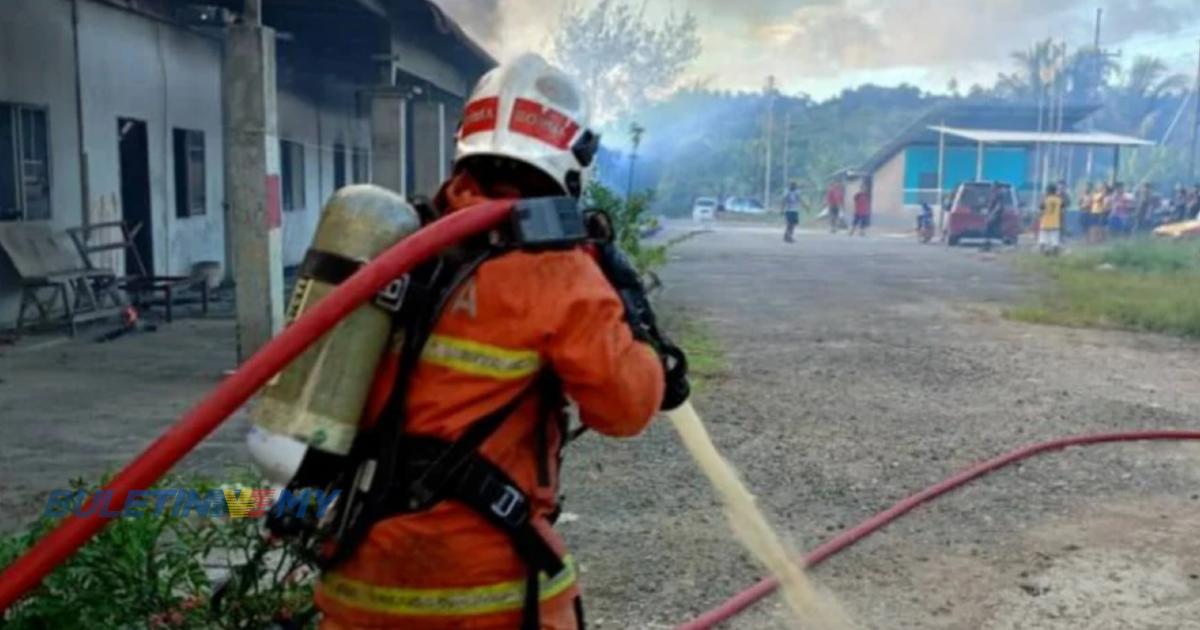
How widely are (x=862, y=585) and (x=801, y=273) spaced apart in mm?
13749

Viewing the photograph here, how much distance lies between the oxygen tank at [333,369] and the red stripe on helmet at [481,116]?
22 centimetres

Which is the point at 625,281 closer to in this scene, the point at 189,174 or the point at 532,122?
the point at 532,122

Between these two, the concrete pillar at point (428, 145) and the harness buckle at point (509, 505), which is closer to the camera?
the harness buckle at point (509, 505)

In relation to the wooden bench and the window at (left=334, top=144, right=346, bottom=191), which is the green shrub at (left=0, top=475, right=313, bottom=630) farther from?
the window at (left=334, top=144, right=346, bottom=191)

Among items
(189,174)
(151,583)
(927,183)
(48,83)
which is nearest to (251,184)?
(48,83)

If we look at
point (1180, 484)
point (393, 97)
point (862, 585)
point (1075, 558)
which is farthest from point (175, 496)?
point (393, 97)

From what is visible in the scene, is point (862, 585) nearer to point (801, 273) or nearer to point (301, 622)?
point (301, 622)

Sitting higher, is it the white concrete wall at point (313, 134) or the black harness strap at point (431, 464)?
the white concrete wall at point (313, 134)

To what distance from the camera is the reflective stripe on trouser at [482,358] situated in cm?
163

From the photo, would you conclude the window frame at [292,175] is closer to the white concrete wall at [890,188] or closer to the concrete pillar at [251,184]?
the concrete pillar at [251,184]

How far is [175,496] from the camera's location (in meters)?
2.46

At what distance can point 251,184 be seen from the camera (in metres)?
7.32

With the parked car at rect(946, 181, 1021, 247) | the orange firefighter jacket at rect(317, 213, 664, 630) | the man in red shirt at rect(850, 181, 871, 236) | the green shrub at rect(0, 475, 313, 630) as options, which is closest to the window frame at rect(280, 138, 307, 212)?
the green shrub at rect(0, 475, 313, 630)

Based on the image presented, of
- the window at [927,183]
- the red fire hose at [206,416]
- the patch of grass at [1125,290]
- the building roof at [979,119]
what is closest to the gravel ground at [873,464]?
the patch of grass at [1125,290]
